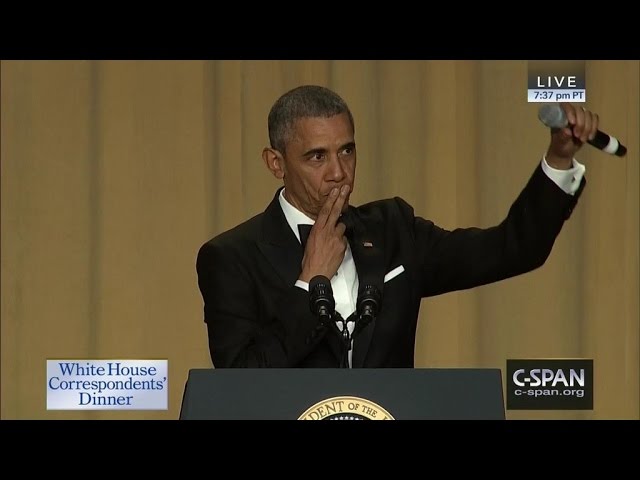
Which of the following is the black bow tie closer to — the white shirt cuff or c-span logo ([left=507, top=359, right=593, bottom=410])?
the white shirt cuff

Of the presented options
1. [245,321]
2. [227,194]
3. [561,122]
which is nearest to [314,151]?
[245,321]

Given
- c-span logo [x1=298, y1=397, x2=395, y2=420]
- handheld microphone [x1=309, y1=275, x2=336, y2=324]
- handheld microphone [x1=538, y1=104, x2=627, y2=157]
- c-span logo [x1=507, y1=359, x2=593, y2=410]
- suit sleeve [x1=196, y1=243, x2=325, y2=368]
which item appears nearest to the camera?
c-span logo [x1=298, y1=397, x2=395, y2=420]

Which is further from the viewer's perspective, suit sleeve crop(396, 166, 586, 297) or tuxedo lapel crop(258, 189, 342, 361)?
tuxedo lapel crop(258, 189, 342, 361)

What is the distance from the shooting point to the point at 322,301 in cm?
237

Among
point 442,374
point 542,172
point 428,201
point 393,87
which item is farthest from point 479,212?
point 442,374

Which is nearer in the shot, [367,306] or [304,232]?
[367,306]

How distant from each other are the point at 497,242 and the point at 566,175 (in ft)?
0.99

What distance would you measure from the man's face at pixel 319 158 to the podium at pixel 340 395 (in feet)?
3.18

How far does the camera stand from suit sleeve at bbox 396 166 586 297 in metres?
2.96

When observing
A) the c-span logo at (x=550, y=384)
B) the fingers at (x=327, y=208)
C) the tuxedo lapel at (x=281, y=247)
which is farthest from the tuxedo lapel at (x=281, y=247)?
the c-span logo at (x=550, y=384)

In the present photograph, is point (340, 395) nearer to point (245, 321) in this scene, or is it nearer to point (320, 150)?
point (245, 321)

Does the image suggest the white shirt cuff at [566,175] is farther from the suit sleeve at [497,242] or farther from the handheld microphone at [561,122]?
the handheld microphone at [561,122]
